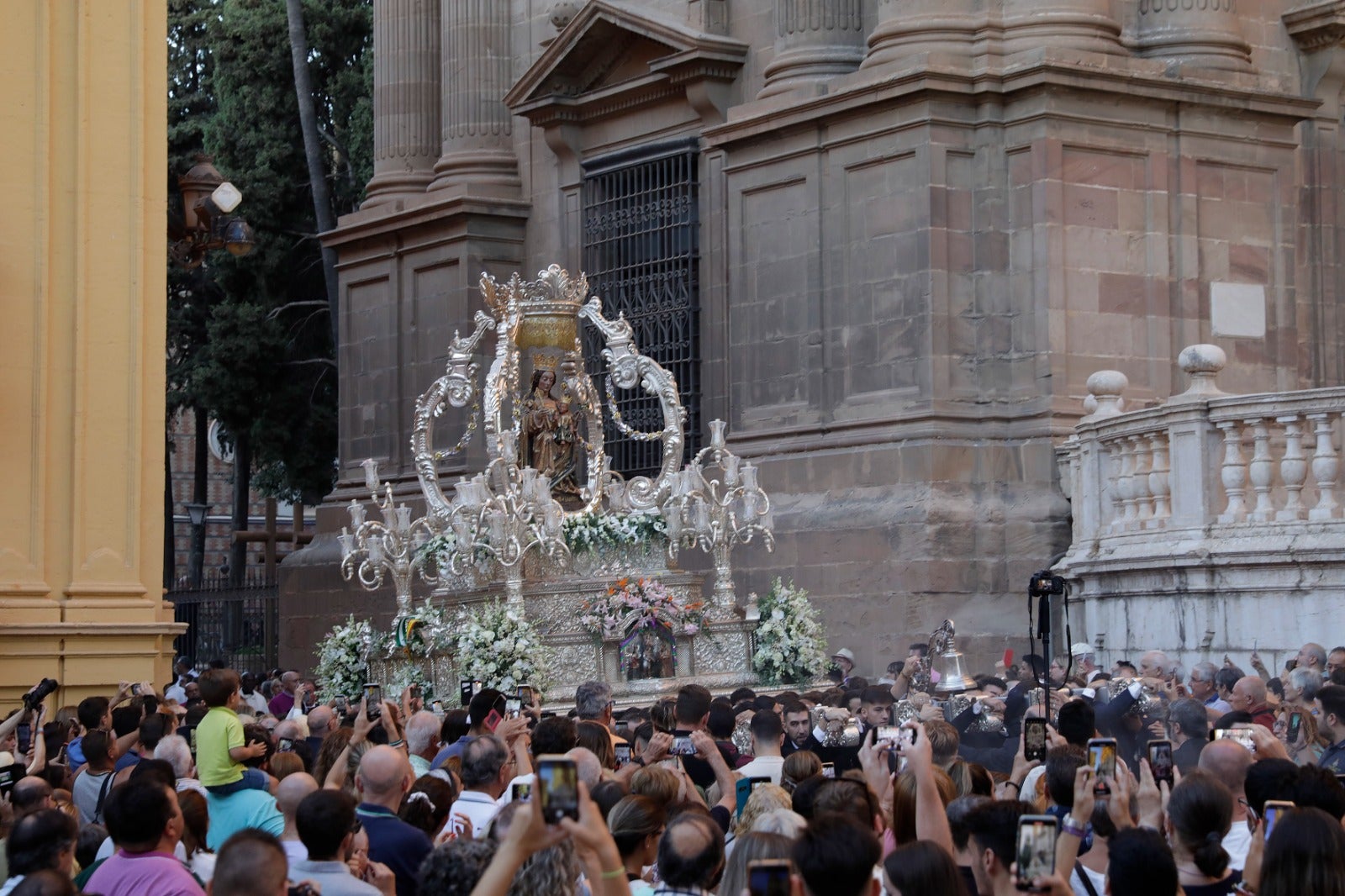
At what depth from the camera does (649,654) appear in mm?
18297

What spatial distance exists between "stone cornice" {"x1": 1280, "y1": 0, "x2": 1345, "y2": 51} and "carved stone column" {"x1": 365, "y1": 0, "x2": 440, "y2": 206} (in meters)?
11.3

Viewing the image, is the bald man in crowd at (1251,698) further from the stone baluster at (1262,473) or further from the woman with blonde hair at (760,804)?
the stone baluster at (1262,473)

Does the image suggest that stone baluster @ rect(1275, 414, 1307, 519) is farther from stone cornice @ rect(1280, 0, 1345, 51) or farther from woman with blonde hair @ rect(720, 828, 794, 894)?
woman with blonde hair @ rect(720, 828, 794, 894)

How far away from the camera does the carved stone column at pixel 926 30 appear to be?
71.1ft

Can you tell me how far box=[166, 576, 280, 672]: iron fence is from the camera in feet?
106

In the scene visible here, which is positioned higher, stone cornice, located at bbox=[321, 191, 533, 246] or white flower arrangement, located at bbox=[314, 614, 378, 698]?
stone cornice, located at bbox=[321, 191, 533, 246]

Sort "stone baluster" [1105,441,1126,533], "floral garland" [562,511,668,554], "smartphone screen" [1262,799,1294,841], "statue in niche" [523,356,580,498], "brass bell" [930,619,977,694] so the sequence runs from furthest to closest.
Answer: "statue in niche" [523,356,580,498]
"stone baluster" [1105,441,1126,533]
"floral garland" [562,511,668,554]
"brass bell" [930,619,977,694]
"smartphone screen" [1262,799,1294,841]

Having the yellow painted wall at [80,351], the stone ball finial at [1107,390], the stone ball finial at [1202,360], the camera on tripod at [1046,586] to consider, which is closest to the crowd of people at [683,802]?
the camera on tripod at [1046,586]

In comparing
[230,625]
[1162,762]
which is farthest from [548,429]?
[230,625]

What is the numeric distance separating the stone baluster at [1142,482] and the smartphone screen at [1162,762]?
1108cm

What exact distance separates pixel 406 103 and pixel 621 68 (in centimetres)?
453

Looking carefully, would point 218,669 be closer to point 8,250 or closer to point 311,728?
point 311,728

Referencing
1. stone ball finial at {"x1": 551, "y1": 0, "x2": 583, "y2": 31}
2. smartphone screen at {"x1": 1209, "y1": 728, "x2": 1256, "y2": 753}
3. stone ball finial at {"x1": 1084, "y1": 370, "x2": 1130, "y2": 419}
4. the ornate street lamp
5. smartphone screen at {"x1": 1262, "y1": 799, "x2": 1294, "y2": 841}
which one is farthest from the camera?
stone ball finial at {"x1": 551, "y1": 0, "x2": 583, "y2": 31}

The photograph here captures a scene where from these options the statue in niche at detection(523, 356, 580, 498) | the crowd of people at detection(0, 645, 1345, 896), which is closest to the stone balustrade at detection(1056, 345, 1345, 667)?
the crowd of people at detection(0, 645, 1345, 896)
